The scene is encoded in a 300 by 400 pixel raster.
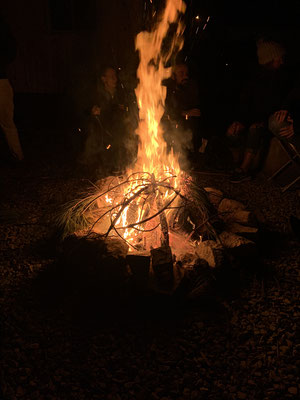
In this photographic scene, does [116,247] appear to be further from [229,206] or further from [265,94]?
[265,94]

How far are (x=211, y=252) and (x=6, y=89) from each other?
4.51 meters

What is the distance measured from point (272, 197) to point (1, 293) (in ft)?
13.2

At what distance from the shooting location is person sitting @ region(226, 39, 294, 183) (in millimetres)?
5215

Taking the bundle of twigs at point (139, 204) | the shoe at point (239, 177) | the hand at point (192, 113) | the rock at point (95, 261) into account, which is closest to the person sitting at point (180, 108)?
the hand at point (192, 113)

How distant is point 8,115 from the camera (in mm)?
5504

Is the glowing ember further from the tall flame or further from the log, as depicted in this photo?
the log

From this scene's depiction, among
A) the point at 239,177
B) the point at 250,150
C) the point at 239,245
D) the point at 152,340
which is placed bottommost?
the point at 152,340

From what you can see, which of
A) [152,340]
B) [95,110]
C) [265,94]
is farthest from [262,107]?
[152,340]

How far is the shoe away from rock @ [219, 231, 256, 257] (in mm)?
2352

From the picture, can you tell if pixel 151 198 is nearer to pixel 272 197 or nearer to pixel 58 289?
pixel 58 289

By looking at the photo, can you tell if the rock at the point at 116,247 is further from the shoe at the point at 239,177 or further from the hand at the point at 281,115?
the hand at the point at 281,115

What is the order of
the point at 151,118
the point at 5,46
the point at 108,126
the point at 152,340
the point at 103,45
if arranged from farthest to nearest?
1. the point at 103,45
2. the point at 108,126
3. the point at 5,46
4. the point at 151,118
5. the point at 152,340

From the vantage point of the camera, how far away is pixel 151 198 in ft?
11.4

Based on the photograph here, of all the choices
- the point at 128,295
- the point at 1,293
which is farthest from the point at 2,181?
the point at 128,295
